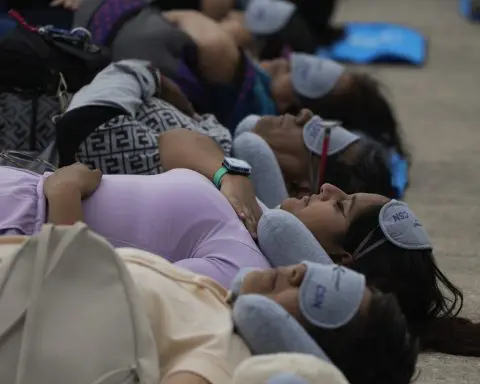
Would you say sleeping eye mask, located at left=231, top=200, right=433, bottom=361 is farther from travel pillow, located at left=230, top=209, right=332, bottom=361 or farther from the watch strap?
the watch strap

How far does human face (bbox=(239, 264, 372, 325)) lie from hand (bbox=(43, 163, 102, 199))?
38 centimetres

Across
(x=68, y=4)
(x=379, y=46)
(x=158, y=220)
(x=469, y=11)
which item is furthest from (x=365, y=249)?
(x=469, y=11)

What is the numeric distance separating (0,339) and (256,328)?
35cm

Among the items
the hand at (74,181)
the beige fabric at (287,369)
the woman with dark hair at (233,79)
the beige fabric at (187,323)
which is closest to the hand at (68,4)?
the woman with dark hair at (233,79)

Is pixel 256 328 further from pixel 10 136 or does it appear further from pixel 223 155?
pixel 10 136

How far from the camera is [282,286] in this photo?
1598 mm

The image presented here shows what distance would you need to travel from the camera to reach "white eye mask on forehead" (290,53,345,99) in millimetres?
2898

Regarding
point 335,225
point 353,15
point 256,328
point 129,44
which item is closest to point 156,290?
point 256,328

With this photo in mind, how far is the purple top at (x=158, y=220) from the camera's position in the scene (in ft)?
6.02

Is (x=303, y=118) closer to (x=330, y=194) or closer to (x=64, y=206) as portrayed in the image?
(x=330, y=194)

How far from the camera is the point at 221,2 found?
11.8 ft

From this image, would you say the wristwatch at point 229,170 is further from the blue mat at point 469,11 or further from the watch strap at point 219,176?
the blue mat at point 469,11

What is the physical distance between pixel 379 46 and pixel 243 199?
2.46m

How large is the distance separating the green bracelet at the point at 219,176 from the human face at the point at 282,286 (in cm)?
50
